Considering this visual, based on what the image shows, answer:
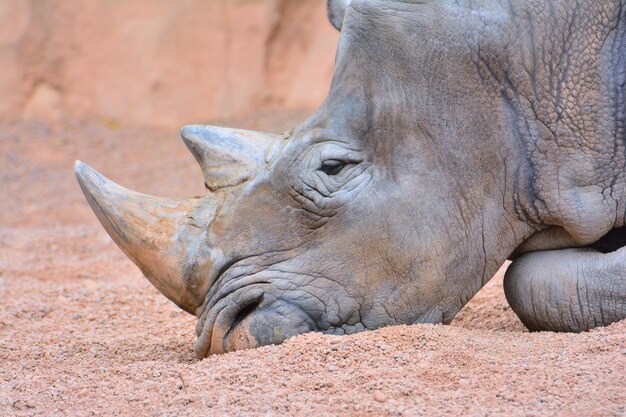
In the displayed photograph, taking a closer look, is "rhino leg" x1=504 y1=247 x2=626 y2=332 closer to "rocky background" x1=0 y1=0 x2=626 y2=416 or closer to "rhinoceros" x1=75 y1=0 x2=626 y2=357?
"rhinoceros" x1=75 y1=0 x2=626 y2=357

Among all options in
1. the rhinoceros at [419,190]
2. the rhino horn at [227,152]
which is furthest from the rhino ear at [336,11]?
the rhino horn at [227,152]

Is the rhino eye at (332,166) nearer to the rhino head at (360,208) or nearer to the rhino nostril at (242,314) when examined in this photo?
the rhino head at (360,208)

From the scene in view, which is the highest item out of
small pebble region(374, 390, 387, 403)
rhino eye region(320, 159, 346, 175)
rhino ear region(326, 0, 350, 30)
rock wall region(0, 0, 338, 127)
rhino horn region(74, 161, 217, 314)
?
rhino ear region(326, 0, 350, 30)

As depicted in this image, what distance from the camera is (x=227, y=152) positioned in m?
4.18

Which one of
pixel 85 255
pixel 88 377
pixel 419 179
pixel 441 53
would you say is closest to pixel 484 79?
pixel 441 53

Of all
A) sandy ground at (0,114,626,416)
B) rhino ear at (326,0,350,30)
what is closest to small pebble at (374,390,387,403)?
sandy ground at (0,114,626,416)

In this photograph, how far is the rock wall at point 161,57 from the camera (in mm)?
11594

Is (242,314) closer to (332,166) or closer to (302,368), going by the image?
(302,368)

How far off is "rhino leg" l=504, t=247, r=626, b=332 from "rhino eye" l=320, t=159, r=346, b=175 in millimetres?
856

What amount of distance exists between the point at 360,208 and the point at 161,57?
26.3ft

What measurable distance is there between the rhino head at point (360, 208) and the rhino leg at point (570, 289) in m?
0.16

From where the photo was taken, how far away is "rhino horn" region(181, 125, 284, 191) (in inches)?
161

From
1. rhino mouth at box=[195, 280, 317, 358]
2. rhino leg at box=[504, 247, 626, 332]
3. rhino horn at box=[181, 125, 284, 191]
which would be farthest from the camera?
rhino horn at box=[181, 125, 284, 191]

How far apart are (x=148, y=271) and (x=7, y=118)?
27.4ft
